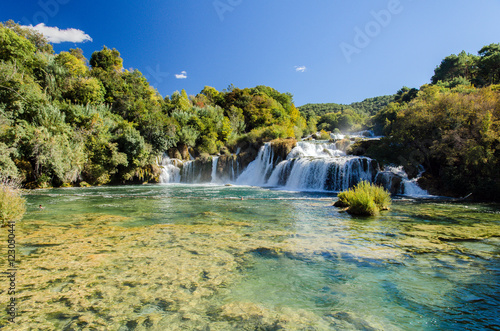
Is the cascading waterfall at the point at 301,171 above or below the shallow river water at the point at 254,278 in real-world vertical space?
above

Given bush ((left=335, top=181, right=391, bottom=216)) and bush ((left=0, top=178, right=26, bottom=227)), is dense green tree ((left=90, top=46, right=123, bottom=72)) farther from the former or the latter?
bush ((left=335, top=181, right=391, bottom=216))

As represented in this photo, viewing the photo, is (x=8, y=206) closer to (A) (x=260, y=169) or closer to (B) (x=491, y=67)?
(A) (x=260, y=169)

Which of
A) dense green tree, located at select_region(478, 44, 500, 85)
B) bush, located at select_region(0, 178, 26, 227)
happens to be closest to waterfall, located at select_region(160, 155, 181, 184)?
bush, located at select_region(0, 178, 26, 227)

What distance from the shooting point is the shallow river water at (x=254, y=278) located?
2449 mm

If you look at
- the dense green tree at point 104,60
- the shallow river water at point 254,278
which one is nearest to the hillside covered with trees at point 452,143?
the shallow river water at point 254,278

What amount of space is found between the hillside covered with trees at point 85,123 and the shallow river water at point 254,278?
967 cm

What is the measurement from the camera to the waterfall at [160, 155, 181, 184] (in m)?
27.9

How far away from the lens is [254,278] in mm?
3441

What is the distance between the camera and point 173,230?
6.10 meters

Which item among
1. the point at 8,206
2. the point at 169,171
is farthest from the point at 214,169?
the point at 8,206

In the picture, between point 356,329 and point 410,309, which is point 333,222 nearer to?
point 410,309

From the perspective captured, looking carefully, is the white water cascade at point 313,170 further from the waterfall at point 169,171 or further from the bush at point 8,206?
the bush at point 8,206

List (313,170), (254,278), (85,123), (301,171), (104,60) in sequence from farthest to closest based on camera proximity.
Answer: (104,60)
(85,123)
(301,171)
(313,170)
(254,278)

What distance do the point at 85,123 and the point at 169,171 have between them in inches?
367
